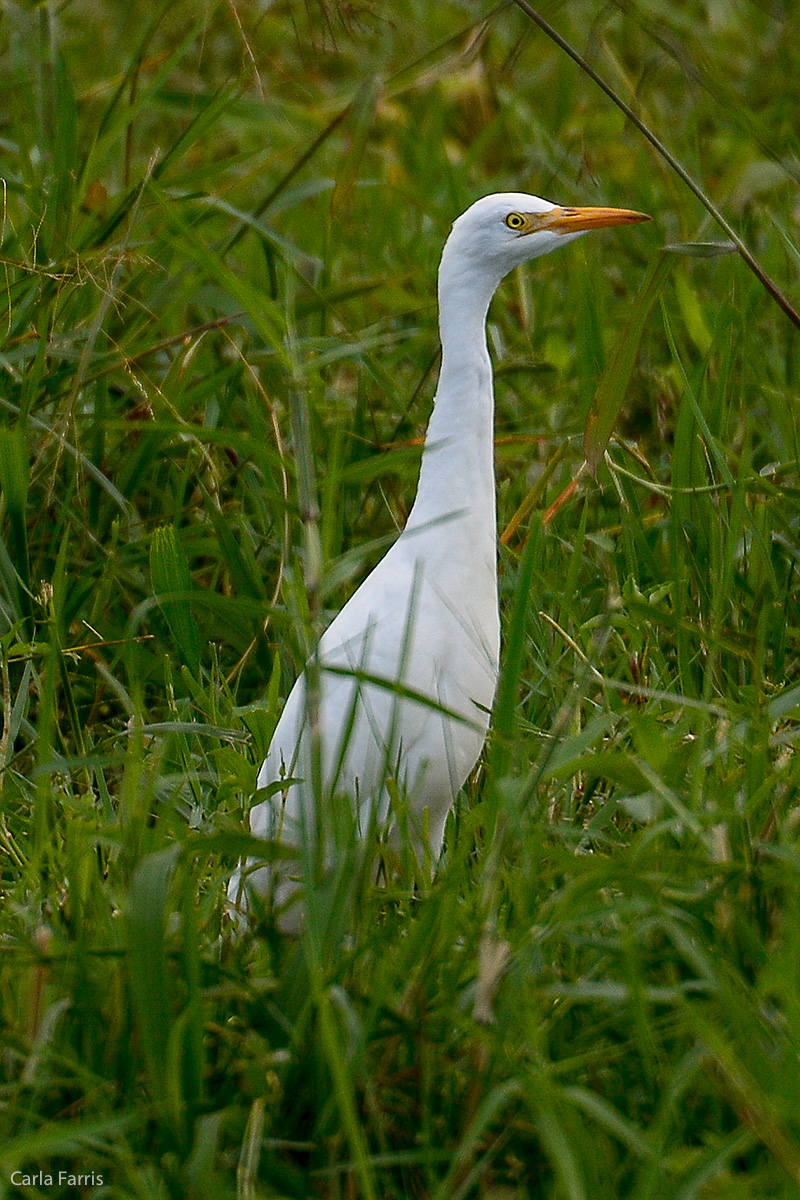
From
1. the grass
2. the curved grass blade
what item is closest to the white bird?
the grass

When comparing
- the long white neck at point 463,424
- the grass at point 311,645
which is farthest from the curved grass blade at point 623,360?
the long white neck at point 463,424

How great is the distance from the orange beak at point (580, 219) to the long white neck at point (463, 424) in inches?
6.4

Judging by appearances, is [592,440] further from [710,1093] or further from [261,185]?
[261,185]

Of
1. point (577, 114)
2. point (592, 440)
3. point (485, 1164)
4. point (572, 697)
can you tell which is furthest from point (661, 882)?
point (577, 114)

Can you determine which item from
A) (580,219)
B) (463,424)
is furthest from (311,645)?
(580,219)

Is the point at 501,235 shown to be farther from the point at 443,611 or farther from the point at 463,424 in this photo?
the point at 443,611

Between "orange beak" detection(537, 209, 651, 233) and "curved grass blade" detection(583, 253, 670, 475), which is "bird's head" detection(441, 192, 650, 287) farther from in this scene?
"curved grass blade" detection(583, 253, 670, 475)

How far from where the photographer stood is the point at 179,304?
3547 mm

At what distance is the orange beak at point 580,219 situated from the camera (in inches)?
104

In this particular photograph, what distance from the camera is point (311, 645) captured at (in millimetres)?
1846

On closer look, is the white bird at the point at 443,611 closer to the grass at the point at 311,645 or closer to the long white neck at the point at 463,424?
the long white neck at the point at 463,424

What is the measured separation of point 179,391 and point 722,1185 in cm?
239

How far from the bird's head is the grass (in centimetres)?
19

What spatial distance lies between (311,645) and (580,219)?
3.79 feet
